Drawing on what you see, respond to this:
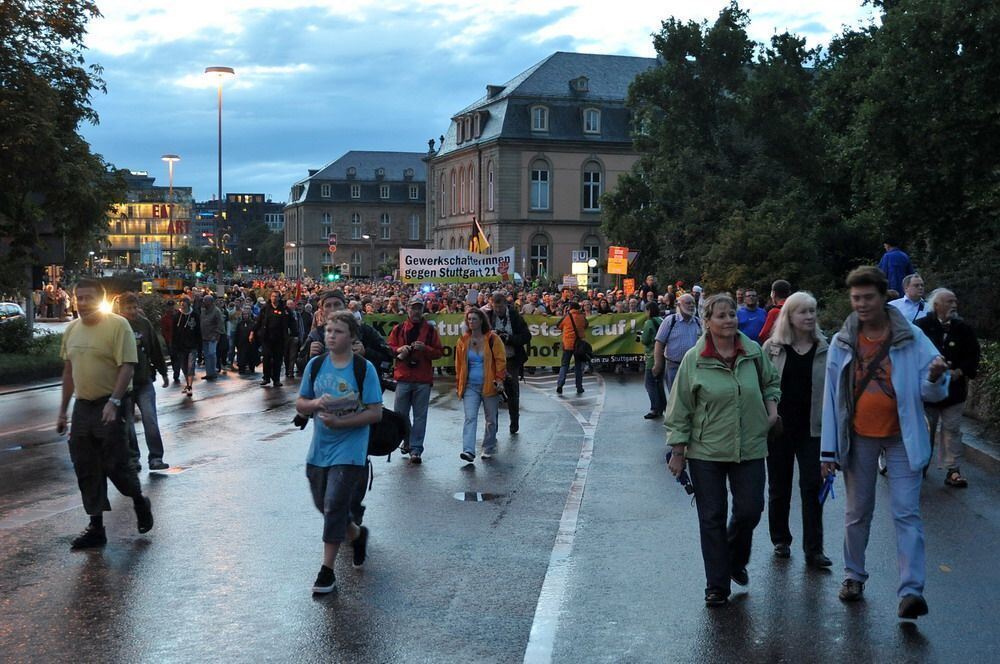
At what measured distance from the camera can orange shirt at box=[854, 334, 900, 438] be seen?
22.3 ft

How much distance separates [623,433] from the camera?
15.9 meters

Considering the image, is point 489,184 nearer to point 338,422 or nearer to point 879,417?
point 338,422

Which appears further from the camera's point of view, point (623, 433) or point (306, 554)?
point (623, 433)

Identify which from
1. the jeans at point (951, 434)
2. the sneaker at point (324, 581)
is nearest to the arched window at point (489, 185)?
the jeans at point (951, 434)

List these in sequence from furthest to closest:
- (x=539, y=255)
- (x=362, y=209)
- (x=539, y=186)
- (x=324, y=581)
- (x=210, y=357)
A: (x=362, y=209) < (x=539, y=255) < (x=539, y=186) < (x=210, y=357) < (x=324, y=581)

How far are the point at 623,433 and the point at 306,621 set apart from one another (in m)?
9.56

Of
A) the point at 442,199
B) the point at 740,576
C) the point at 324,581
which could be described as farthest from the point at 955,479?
the point at 442,199

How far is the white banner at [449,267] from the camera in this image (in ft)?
126

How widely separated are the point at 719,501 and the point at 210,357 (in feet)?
67.0

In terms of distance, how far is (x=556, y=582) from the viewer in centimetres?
757

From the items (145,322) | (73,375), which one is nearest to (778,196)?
(145,322)

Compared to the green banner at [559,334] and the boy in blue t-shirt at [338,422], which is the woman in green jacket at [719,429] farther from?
the green banner at [559,334]

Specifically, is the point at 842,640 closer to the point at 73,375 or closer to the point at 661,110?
the point at 73,375

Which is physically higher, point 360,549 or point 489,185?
point 489,185
